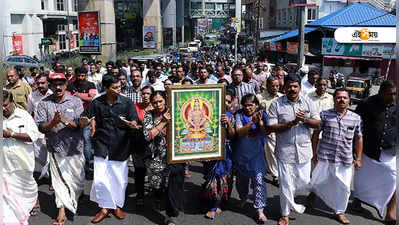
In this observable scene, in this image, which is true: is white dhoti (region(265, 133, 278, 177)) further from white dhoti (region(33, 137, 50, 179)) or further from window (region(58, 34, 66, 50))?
window (region(58, 34, 66, 50))

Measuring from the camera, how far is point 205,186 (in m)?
5.30

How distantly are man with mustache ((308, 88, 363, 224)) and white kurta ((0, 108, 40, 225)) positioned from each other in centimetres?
344

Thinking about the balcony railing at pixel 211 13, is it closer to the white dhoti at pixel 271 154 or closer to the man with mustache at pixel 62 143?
the white dhoti at pixel 271 154

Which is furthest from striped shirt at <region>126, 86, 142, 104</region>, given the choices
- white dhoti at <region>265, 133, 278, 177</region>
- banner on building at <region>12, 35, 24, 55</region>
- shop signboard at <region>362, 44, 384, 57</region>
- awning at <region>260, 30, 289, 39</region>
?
awning at <region>260, 30, 289, 39</region>

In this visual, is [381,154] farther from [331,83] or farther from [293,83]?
[331,83]

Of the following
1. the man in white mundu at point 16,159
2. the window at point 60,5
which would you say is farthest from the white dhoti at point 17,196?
the window at point 60,5

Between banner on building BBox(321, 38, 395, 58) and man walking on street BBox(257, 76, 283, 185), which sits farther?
banner on building BBox(321, 38, 395, 58)

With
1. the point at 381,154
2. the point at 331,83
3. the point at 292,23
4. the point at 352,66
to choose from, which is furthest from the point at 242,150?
the point at 292,23

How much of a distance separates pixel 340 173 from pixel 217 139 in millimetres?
1580

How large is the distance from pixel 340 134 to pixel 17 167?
3.79m

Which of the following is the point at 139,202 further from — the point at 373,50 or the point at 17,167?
the point at 373,50

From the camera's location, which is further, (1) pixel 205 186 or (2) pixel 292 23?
(2) pixel 292 23

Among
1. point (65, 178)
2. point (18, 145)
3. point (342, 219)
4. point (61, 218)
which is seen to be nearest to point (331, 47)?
point (342, 219)

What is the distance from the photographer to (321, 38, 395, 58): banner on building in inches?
926
